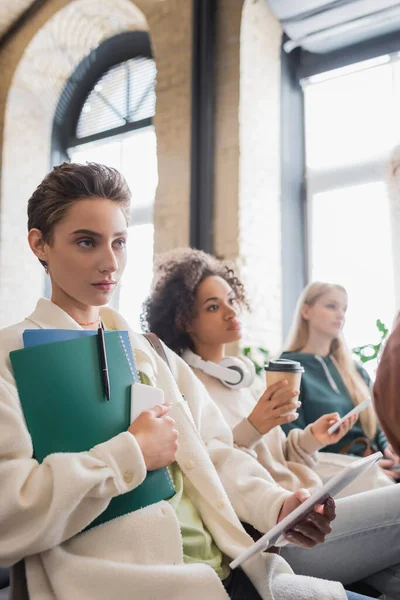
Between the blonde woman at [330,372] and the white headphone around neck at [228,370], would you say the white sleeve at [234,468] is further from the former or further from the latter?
the blonde woman at [330,372]

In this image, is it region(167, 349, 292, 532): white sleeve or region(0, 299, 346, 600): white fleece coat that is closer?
region(0, 299, 346, 600): white fleece coat

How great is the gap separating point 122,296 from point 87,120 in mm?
1921

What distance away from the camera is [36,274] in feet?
17.7

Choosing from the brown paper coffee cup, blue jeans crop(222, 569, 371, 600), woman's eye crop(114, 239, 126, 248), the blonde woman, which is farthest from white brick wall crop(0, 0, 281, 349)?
blue jeans crop(222, 569, 371, 600)

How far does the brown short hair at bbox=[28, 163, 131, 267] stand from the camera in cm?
122

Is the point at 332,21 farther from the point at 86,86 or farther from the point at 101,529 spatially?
the point at 101,529

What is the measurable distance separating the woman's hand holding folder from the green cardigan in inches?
56.5

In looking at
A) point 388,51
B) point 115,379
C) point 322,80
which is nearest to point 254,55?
point 322,80

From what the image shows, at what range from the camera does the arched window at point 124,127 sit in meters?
4.87

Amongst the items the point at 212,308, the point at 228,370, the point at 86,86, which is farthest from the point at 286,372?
the point at 86,86

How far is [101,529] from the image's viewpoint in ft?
3.26

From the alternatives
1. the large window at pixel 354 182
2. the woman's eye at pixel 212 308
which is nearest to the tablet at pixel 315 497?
the woman's eye at pixel 212 308

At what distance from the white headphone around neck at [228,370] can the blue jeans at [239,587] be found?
3.06ft

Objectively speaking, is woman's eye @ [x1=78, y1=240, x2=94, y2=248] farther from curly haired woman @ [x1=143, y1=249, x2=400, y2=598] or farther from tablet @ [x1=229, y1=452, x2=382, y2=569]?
curly haired woman @ [x1=143, y1=249, x2=400, y2=598]
